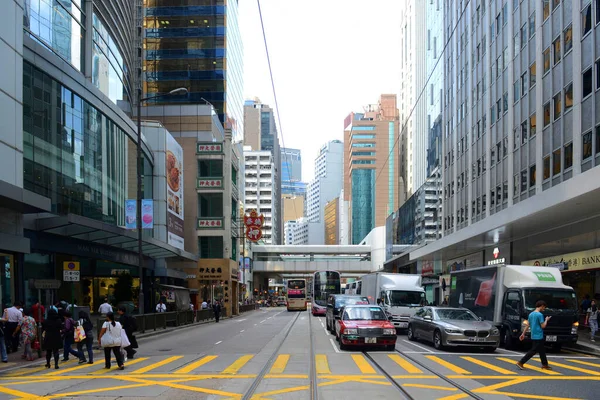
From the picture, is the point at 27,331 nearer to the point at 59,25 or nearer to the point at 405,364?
the point at 405,364

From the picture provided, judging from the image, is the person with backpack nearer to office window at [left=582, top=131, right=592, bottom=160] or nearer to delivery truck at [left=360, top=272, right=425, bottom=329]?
delivery truck at [left=360, top=272, right=425, bottom=329]

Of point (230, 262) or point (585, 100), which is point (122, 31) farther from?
point (585, 100)

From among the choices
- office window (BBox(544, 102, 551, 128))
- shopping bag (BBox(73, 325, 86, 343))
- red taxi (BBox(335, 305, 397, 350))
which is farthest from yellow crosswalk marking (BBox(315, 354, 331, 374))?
office window (BBox(544, 102, 551, 128))

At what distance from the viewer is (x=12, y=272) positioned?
21.5 meters

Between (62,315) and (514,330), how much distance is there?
559 inches

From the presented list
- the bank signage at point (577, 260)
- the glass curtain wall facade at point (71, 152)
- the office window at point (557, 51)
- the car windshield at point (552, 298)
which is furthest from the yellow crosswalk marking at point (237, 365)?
the office window at point (557, 51)

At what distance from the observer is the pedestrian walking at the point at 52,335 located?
15.6 meters

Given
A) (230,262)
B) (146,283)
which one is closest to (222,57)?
(230,262)

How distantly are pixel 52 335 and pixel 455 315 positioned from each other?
41.6ft

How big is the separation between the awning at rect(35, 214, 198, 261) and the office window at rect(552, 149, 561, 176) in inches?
807

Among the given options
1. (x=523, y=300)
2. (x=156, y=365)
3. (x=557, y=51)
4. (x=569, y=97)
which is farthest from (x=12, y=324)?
(x=557, y=51)

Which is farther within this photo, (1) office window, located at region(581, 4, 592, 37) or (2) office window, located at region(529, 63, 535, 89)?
(2) office window, located at region(529, 63, 535, 89)

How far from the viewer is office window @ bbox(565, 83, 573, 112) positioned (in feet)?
87.6

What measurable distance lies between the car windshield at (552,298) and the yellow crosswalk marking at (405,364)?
17.8 ft
